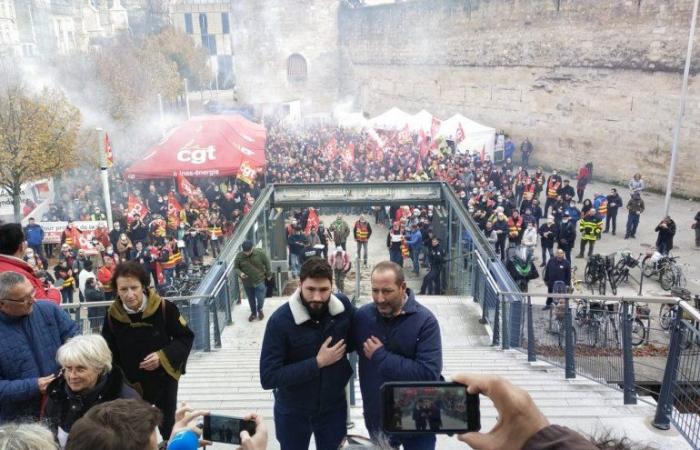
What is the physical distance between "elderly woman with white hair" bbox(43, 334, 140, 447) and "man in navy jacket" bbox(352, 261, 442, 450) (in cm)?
120

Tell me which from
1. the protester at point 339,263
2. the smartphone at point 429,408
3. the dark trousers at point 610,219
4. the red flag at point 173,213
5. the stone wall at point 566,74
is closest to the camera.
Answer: the smartphone at point 429,408

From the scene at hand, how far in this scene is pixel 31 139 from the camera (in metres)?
16.1

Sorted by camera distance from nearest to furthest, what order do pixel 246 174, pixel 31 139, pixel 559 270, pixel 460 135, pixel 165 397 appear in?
pixel 165 397 → pixel 559 270 → pixel 31 139 → pixel 246 174 → pixel 460 135

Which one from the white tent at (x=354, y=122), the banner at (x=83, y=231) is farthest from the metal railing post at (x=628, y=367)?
the white tent at (x=354, y=122)

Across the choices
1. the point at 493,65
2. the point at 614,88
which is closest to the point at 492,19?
the point at 493,65

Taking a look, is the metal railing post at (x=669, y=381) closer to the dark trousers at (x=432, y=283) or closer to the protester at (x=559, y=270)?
the protester at (x=559, y=270)

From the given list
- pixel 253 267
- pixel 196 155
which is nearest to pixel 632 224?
pixel 253 267

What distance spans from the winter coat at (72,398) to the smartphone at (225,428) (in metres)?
0.76

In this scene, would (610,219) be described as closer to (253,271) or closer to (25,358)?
(253,271)

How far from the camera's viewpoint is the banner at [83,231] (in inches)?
515

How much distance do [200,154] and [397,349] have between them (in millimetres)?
14954

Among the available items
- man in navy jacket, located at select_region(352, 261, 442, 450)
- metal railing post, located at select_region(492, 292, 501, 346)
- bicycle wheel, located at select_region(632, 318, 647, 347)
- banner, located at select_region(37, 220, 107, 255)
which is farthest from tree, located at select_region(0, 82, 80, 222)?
man in navy jacket, located at select_region(352, 261, 442, 450)

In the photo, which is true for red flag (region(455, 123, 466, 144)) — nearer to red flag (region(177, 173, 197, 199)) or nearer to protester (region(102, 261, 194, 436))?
red flag (region(177, 173, 197, 199))

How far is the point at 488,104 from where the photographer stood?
2862 cm
